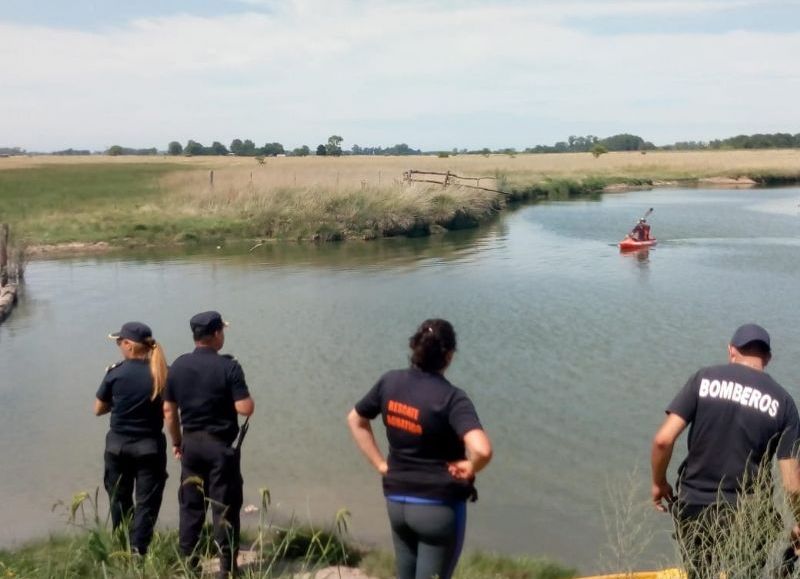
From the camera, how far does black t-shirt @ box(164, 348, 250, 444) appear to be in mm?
5457

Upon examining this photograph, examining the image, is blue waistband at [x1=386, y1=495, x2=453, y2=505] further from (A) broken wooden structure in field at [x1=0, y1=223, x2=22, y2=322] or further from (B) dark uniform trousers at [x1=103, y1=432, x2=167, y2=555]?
(A) broken wooden structure in field at [x1=0, y1=223, x2=22, y2=322]

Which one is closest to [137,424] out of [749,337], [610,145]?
[749,337]

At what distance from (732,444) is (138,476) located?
3.58m

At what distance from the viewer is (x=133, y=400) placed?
19.4ft

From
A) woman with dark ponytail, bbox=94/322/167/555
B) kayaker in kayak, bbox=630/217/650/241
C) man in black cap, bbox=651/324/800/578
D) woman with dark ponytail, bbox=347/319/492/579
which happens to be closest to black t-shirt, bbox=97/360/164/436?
woman with dark ponytail, bbox=94/322/167/555

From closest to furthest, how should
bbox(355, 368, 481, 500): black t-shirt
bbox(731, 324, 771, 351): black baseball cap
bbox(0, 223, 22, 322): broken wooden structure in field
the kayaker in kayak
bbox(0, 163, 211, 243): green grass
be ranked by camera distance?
1. bbox(355, 368, 481, 500): black t-shirt
2. bbox(731, 324, 771, 351): black baseball cap
3. bbox(0, 223, 22, 322): broken wooden structure in field
4. the kayaker in kayak
5. bbox(0, 163, 211, 243): green grass

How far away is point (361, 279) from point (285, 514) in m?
14.6

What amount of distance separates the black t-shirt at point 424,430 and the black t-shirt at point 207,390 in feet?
4.44

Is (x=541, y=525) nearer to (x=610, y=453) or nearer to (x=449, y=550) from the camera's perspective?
(x=610, y=453)

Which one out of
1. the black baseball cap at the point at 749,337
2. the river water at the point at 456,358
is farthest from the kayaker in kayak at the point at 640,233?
the black baseball cap at the point at 749,337

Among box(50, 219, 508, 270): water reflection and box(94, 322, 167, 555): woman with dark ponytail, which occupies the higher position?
box(94, 322, 167, 555): woman with dark ponytail

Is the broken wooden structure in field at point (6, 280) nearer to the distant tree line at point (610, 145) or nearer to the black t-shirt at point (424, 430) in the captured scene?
the black t-shirt at point (424, 430)

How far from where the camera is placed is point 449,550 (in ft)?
14.4

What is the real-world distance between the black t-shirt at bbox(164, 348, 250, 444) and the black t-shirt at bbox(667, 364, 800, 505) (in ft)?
7.92
